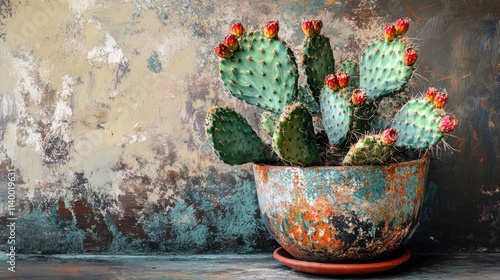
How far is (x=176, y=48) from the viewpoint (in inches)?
67.2

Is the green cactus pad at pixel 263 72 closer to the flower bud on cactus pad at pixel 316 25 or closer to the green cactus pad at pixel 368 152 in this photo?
the flower bud on cactus pad at pixel 316 25

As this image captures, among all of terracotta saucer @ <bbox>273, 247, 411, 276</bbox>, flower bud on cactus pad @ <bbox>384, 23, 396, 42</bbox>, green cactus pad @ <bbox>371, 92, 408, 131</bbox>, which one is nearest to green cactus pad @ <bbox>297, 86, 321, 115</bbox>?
green cactus pad @ <bbox>371, 92, 408, 131</bbox>

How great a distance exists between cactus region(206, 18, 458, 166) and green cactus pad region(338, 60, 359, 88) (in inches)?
3.7

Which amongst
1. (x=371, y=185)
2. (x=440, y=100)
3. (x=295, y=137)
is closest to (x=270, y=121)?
(x=295, y=137)

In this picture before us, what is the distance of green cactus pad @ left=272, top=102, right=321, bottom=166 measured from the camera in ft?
4.17

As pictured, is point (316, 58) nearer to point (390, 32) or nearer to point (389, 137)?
point (390, 32)

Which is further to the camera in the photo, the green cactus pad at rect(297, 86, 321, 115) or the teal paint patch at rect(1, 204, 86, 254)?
the teal paint patch at rect(1, 204, 86, 254)

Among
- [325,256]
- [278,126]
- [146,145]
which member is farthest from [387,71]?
[146,145]

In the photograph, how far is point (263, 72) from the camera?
1388 millimetres

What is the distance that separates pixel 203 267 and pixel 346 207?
1.49 ft

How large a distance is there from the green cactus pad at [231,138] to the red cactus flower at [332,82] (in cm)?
22

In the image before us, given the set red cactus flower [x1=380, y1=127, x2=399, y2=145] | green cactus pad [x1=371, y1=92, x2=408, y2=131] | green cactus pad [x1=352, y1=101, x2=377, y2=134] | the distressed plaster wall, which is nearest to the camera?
red cactus flower [x1=380, y1=127, x2=399, y2=145]

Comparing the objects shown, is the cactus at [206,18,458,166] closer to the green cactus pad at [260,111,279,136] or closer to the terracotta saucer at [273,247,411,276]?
the green cactus pad at [260,111,279,136]

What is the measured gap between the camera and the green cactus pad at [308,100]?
1.50 meters
